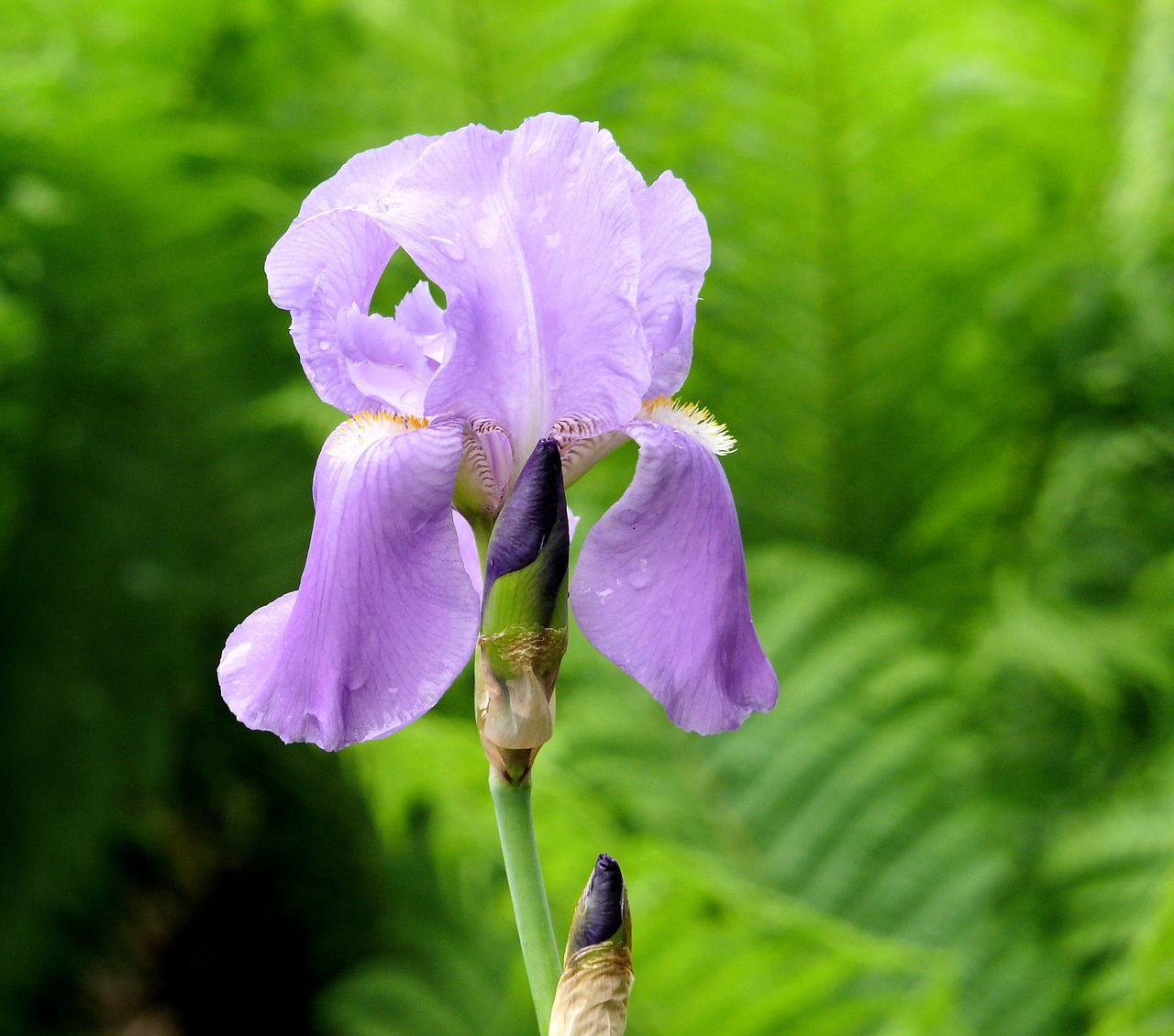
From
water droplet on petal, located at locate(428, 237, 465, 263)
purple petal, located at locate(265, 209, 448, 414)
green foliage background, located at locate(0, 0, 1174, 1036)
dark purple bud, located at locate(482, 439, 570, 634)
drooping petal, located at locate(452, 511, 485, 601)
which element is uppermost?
water droplet on petal, located at locate(428, 237, 465, 263)

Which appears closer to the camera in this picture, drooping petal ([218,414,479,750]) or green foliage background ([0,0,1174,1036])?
drooping petal ([218,414,479,750])

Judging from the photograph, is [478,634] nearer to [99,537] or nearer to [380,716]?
[380,716]

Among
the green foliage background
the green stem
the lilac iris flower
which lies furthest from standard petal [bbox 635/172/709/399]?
the green foliage background

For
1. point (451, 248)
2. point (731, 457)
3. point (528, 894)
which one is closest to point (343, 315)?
point (451, 248)

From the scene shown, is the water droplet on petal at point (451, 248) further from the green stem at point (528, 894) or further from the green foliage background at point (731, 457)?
the green foliage background at point (731, 457)

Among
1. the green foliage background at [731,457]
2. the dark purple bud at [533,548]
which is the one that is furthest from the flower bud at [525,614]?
the green foliage background at [731,457]

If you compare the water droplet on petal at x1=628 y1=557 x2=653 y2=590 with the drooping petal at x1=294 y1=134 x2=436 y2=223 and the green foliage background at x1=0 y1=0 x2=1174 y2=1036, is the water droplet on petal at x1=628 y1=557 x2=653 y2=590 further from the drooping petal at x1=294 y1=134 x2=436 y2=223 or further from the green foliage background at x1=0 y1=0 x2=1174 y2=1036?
the green foliage background at x1=0 y1=0 x2=1174 y2=1036

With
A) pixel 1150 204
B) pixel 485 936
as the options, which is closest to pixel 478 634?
pixel 485 936

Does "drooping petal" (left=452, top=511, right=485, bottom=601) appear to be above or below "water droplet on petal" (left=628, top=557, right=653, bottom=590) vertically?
below
